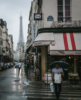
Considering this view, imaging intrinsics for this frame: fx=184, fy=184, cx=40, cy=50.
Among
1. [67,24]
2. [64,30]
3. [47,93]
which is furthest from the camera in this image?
[67,24]

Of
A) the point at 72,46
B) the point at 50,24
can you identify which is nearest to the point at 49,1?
the point at 50,24

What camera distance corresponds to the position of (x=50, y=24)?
17141mm

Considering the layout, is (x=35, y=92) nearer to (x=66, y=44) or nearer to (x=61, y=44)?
(x=61, y=44)

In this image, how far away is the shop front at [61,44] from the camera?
15188 mm

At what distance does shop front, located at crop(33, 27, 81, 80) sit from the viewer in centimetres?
1519

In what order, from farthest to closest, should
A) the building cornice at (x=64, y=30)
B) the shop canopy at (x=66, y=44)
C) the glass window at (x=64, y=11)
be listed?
1. the glass window at (x=64, y=11)
2. the building cornice at (x=64, y=30)
3. the shop canopy at (x=66, y=44)

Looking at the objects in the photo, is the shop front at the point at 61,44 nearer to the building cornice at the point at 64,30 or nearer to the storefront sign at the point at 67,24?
the building cornice at the point at 64,30

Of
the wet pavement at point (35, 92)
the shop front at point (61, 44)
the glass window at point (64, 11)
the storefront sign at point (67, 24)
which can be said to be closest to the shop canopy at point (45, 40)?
the shop front at point (61, 44)

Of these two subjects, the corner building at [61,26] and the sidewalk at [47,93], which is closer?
the sidewalk at [47,93]

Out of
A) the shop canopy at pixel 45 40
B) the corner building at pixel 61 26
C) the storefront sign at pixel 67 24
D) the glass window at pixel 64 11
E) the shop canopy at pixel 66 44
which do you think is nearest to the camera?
the shop canopy at pixel 66 44

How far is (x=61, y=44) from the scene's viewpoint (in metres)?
15.5

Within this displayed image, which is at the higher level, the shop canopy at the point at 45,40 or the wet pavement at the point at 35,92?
the shop canopy at the point at 45,40

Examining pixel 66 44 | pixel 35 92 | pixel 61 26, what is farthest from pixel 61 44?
pixel 35 92

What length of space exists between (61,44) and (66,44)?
1.39 ft
